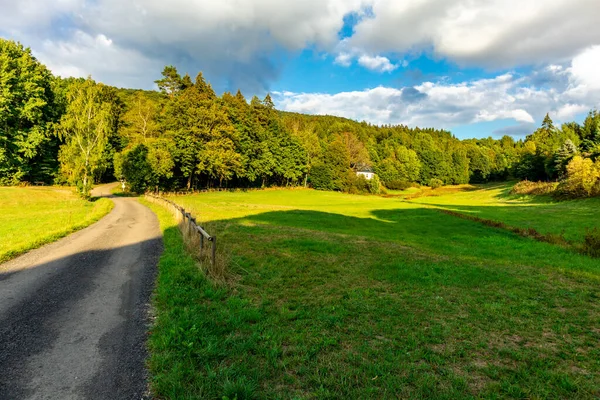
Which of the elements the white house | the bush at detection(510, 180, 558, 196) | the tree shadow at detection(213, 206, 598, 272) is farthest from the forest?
the tree shadow at detection(213, 206, 598, 272)

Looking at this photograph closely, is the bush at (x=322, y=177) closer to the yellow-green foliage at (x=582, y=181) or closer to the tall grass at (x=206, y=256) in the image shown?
the yellow-green foliage at (x=582, y=181)

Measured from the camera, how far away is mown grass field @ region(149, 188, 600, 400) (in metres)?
5.04

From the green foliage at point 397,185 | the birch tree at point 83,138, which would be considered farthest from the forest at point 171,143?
the green foliage at point 397,185

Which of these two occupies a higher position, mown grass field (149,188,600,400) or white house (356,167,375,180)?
white house (356,167,375,180)

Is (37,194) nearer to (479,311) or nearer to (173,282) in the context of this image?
(173,282)

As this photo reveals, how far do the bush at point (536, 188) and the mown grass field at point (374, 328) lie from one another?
2024 inches

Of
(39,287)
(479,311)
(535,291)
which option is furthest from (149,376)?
(535,291)

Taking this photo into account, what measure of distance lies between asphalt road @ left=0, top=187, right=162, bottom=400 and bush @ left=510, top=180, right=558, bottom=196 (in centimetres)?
6574

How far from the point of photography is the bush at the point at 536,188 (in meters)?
54.6

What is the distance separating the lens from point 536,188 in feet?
194

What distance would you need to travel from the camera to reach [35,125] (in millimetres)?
57031

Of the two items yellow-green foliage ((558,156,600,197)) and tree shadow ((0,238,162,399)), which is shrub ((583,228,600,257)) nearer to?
tree shadow ((0,238,162,399))

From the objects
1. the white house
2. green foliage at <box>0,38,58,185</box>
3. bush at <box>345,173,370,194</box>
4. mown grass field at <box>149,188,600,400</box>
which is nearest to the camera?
mown grass field at <box>149,188,600,400</box>

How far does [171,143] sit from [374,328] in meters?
55.1
